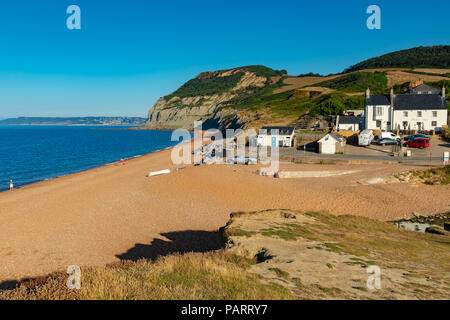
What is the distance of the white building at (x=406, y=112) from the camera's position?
44375 millimetres

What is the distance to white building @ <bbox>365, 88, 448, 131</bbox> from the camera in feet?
146

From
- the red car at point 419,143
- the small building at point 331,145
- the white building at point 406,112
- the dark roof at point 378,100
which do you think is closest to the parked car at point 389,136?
the red car at point 419,143

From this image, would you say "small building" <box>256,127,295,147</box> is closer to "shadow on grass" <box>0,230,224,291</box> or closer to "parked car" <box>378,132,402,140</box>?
"parked car" <box>378,132,402,140</box>

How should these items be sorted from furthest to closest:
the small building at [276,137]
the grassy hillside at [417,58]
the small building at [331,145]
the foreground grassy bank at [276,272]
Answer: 1. the grassy hillside at [417,58]
2. the small building at [276,137]
3. the small building at [331,145]
4. the foreground grassy bank at [276,272]

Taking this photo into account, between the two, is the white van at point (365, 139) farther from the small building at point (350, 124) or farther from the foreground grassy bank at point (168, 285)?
the foreground grassy bank at point (168, 285)

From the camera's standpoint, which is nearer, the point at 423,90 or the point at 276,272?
the point at 276,272

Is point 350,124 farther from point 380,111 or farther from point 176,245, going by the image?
point 176,245

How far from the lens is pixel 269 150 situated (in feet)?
133

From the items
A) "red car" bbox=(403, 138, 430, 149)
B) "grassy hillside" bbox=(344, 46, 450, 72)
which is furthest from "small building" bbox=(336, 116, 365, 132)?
"grassy hillside" bbox=(344, 46, 450, 72)

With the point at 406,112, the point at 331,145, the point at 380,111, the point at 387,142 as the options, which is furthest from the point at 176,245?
the point at 406,112

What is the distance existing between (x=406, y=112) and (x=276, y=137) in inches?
811

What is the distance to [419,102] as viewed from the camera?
45.5 m

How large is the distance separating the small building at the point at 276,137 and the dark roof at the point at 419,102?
58.9 feet

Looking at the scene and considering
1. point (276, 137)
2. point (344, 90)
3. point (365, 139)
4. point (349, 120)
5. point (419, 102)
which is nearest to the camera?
point (365, 139)
